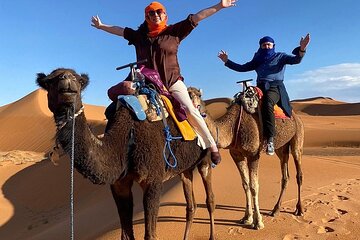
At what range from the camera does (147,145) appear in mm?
4172

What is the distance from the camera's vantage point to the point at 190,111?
16.3ft

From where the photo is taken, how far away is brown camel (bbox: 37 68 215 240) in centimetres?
346

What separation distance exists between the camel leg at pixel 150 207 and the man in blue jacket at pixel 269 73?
324 cm

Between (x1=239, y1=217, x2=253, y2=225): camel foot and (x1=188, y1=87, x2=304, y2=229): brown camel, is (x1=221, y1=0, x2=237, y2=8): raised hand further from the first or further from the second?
(x1=239, y1=217, x2=253, y2=225): camel foot

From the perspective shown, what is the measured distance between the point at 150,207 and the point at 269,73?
4295 mm

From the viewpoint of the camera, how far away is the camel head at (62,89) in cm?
335

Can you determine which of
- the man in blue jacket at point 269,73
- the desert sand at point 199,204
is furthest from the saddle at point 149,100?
the man in blue jacket at point 269,73

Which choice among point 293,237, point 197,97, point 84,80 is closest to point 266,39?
point 197,97

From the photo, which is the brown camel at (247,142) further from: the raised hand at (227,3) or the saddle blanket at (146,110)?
the raised hand at (227,3)

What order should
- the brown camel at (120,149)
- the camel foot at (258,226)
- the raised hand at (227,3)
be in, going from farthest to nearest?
the camel foot at (258,226)
the raised hand at (227,3)
the brown camel at (120,149)

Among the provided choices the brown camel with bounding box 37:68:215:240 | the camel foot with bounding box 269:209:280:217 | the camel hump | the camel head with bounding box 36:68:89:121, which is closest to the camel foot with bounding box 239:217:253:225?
the camel foot with bounding box 269:209:280:217

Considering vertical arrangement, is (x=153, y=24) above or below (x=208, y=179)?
above

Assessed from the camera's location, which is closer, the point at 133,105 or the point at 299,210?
the point at 133,105

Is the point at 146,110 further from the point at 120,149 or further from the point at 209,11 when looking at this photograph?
the point at 209,11
